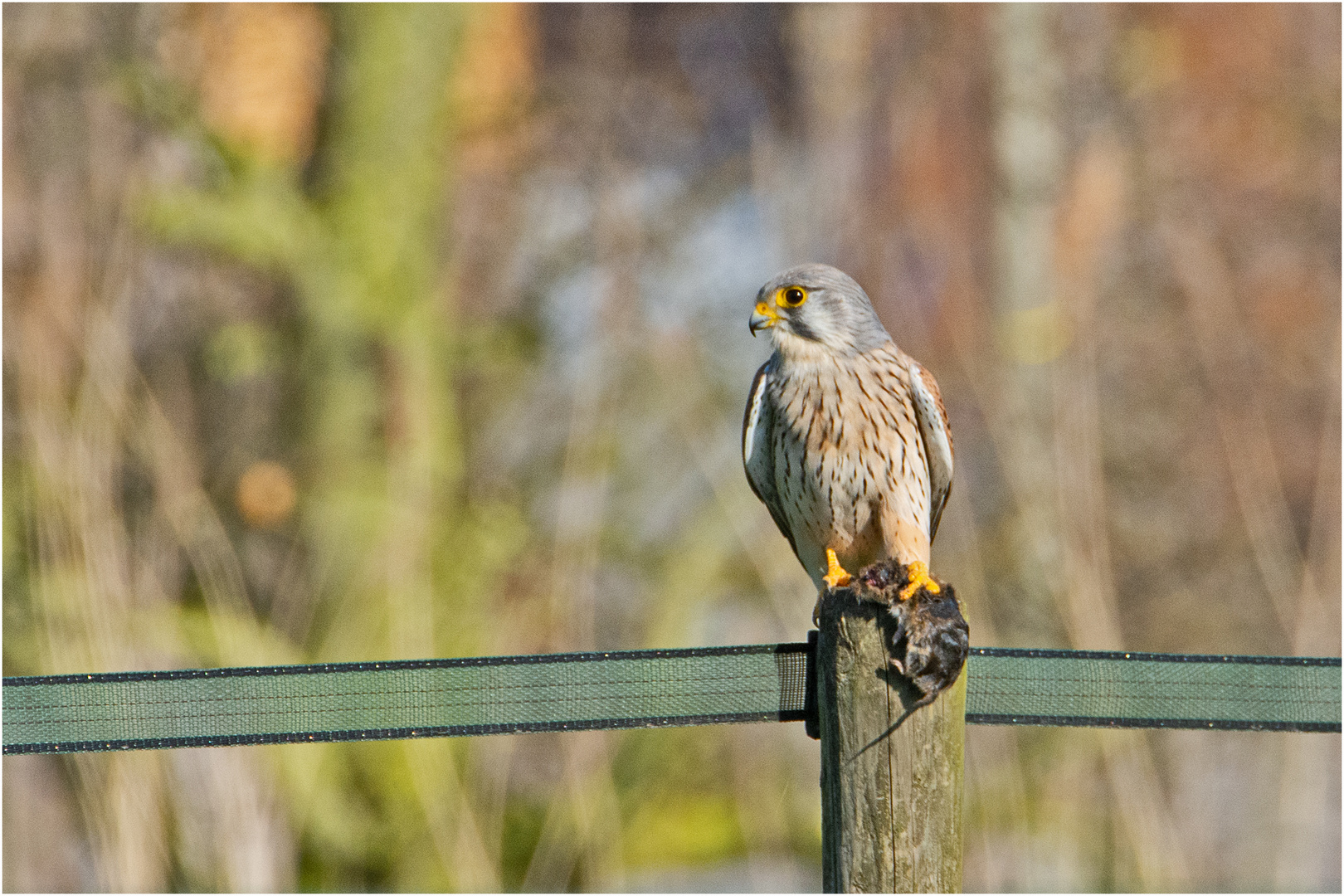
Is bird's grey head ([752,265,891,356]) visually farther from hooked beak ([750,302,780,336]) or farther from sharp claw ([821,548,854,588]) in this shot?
sharp claw ([821,548,854,588])

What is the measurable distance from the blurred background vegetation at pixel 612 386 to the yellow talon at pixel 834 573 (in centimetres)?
97

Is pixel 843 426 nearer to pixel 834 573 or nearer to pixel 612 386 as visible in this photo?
pixel 834 573

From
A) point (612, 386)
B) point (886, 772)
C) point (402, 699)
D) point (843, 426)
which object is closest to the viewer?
point (886, 772)

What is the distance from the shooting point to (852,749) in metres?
1.54

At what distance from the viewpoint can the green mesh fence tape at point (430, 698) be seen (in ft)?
5.68

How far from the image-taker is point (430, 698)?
176cm

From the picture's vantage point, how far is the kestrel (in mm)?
2547

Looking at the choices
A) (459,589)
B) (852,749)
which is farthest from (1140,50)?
(852,749)

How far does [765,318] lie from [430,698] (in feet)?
3.95

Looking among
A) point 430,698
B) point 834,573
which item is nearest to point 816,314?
point 834,573

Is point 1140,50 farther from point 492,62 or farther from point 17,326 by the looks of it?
point 17,326

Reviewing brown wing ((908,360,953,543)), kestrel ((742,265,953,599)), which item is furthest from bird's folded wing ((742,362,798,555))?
brown wing ((908,360,953,543))

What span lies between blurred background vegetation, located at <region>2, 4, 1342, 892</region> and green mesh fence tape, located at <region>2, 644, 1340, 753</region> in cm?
148

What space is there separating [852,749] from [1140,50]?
586 centimetres
